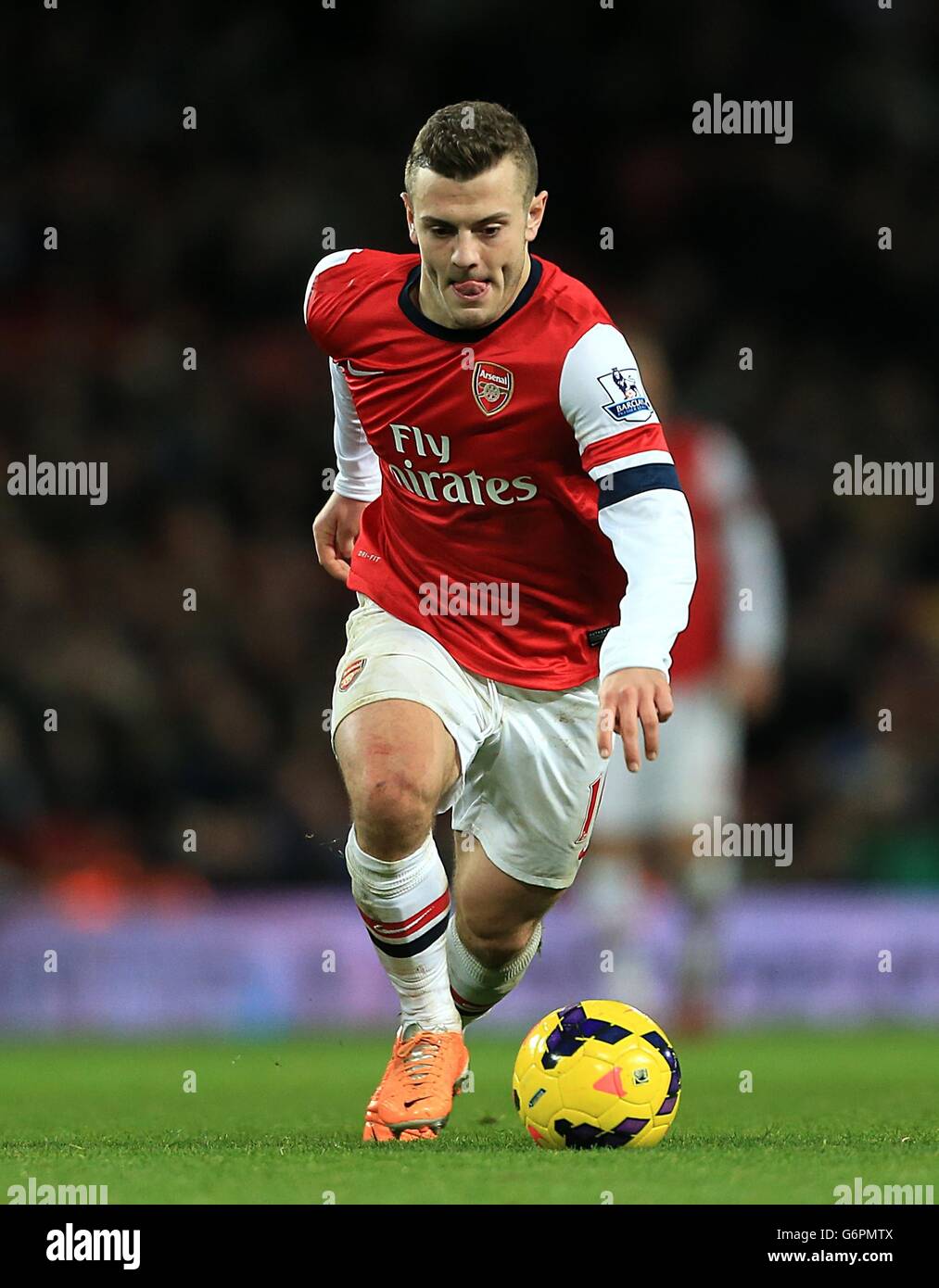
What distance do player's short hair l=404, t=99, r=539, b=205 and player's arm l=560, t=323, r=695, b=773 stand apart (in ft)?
1.38

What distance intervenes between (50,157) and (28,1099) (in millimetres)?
9209

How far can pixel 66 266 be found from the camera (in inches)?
530

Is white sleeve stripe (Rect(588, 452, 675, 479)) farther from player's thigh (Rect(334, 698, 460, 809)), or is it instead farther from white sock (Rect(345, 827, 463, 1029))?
white sock (Rect(345, 827, 463, 1029))

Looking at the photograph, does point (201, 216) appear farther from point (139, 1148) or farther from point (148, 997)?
point (139, 1148)

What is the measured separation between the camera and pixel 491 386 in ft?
15.3

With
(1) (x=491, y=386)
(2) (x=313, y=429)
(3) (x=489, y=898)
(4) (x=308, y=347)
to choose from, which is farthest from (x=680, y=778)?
(4) (x=308, y=347)

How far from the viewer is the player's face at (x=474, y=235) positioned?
4.48 metres

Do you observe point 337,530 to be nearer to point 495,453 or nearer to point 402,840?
point 495,453

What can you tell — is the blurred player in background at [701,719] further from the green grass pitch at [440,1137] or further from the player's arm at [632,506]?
the player's arm at [632,506]

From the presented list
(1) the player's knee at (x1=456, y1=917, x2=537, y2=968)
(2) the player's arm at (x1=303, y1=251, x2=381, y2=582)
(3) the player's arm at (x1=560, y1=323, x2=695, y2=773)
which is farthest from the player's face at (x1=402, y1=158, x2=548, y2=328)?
(1) the player's knee at (x1=456, y1=917, x2=537, y2=968)

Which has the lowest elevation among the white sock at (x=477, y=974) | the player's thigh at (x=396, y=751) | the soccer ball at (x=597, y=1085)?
the soccer ball at (x=597, y=1085)

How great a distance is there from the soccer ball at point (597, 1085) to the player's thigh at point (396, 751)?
0.59 metres

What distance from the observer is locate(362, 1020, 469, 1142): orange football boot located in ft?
14.7

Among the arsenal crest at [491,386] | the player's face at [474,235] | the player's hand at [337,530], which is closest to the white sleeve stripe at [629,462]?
the arsenal crest at [491,386]
